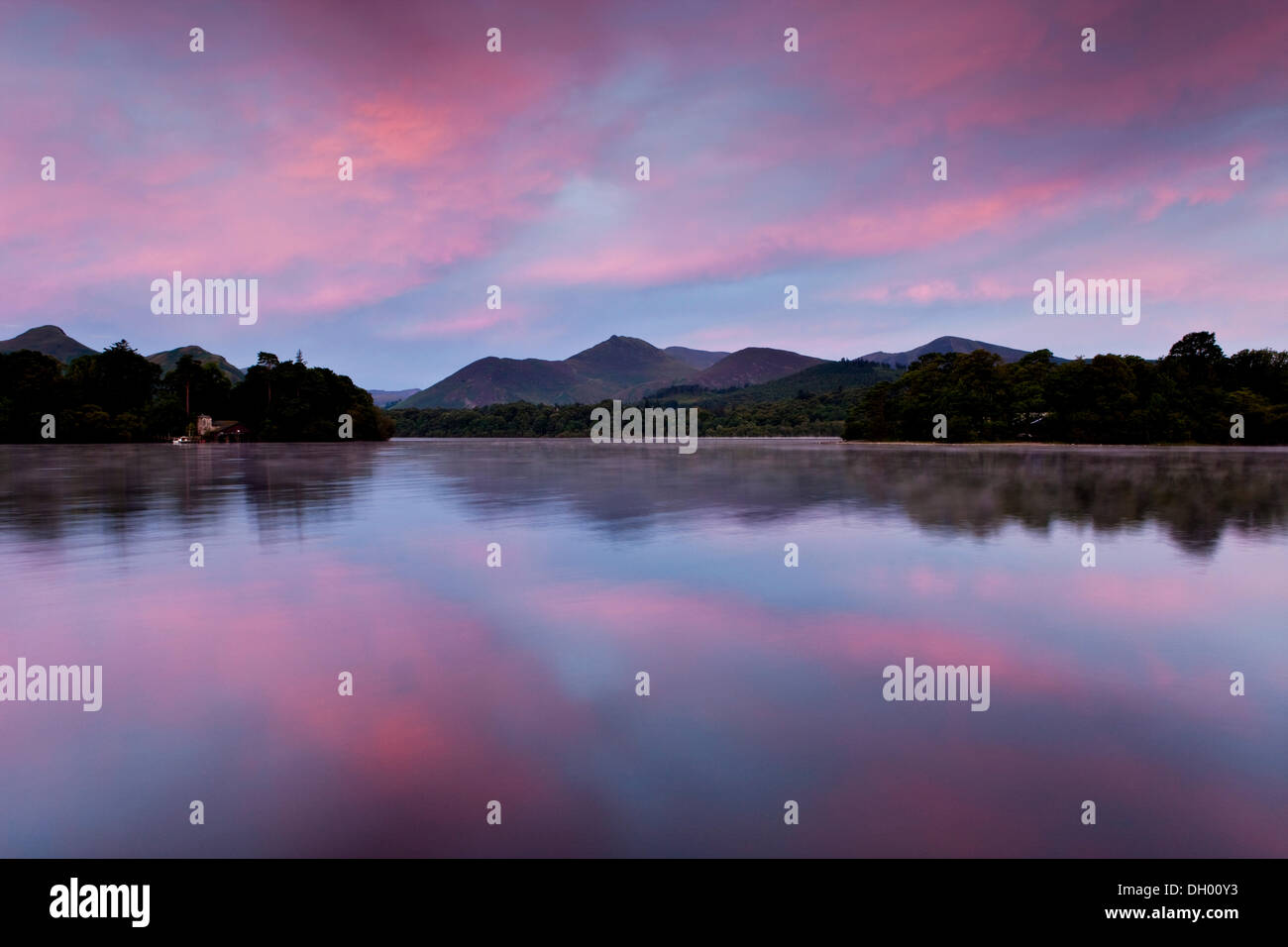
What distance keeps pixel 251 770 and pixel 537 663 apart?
2940 millimetres

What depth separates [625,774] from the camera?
4887 mm

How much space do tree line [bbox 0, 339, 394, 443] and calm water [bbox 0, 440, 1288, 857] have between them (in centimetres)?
12969

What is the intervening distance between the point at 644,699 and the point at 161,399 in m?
150

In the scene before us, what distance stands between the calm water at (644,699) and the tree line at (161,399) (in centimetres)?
12969

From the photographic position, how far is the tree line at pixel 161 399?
111188mm

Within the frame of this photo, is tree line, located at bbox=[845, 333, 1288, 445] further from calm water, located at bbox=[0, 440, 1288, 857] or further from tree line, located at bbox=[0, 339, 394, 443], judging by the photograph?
tree line, located at bbox=[0, 339, 394, 443]

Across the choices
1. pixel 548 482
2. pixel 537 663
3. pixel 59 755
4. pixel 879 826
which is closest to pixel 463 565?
pixel 537 663

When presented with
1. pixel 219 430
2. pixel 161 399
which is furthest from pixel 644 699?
pixel 161 399

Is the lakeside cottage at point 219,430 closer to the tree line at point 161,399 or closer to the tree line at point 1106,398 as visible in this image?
the tree line at point 161,399

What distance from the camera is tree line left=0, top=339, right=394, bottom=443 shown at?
11119cm

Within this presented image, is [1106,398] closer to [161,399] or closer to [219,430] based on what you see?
[219,430]

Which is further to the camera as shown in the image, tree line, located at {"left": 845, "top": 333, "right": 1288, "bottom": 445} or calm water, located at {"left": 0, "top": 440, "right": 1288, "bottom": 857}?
tree line, located at {"left": 845, "top": 333, "right": 1288, "bottom": 445}

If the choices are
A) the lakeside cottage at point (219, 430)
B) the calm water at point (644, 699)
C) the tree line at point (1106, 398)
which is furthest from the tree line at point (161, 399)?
the calm water at point (644, 699)

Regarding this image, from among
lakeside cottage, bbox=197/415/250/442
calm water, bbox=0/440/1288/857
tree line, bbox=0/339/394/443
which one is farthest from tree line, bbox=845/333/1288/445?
lakeside cottage, bbox=197/415/250/442
